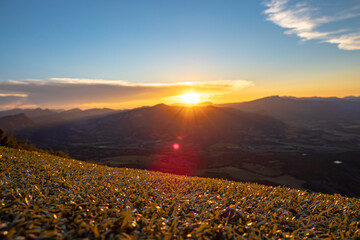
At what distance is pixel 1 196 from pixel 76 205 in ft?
11.6

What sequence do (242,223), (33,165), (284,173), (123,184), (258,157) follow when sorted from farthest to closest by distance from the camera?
(258,157), (284,173), (33,165), (123,184), (242,223)

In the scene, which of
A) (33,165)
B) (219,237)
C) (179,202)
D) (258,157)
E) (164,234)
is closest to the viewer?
(164,234)

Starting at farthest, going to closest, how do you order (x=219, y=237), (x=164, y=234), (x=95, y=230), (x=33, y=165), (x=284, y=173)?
1. (x=284, y=173)
2. (x=33, y=165)
3. (x=219, y=237)
4. (x=164, y=234)
5. (x=95, y=230)

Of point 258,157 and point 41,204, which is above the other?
point 41,204

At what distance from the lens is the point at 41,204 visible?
29.1ft

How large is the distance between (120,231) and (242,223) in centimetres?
573

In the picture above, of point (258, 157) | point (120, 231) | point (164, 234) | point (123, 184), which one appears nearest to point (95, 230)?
point (120, 231)

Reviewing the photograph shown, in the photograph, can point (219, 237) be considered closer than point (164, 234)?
No

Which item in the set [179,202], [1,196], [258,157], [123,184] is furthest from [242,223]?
[258,157]

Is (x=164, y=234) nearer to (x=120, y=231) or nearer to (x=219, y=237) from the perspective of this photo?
(x=120, y=231)

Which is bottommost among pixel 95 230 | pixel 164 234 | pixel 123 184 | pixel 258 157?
pixel 258 157

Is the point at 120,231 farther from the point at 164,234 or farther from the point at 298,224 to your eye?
the point at 298,224

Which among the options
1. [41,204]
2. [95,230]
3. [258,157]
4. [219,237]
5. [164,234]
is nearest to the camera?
[95,230]

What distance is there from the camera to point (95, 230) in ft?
22.5
